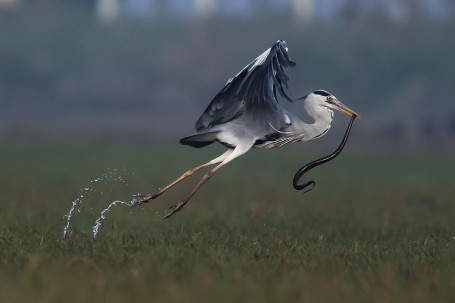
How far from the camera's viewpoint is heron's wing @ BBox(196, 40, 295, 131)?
10.6 metres

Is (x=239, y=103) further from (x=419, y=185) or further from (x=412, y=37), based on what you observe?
(x=412, y=37)

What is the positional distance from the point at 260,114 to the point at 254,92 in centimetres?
22

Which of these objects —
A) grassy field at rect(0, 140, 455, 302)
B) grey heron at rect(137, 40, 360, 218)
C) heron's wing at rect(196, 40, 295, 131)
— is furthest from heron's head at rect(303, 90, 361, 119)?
grassy field at rect(0, 140, 455, 302)

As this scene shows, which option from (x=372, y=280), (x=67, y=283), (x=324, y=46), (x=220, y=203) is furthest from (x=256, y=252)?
(x=324, y=46)

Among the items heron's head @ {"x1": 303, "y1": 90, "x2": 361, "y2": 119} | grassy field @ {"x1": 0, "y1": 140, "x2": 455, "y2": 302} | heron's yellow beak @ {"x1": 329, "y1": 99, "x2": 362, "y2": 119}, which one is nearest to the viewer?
grassy field @ {"x1": 0, "y1": 140, "x2": 455, "y2": 302}

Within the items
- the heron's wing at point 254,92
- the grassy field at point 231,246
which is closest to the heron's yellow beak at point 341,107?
the heron's wing at point 254,92

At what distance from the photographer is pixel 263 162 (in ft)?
129

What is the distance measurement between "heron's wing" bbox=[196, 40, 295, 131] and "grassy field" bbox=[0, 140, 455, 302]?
3.94 ft

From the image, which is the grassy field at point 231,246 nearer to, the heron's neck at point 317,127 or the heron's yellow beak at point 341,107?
the heron's neck at point 317,127

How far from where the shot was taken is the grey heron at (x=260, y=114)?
35.0ft

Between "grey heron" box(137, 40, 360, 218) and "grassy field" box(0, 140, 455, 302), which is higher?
"grey heron" box(137, 40, 360, 218)

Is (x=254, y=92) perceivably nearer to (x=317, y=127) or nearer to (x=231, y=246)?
(x=317, y=127)

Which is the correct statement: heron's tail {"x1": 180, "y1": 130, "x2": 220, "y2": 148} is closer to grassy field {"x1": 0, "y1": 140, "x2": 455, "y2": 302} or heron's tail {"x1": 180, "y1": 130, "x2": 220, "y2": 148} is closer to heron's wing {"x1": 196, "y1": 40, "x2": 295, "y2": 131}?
heron's wing {"x1": 196, "y1": 40, "x2": 295, "y2": 131}

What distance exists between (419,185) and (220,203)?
868 centimetres
